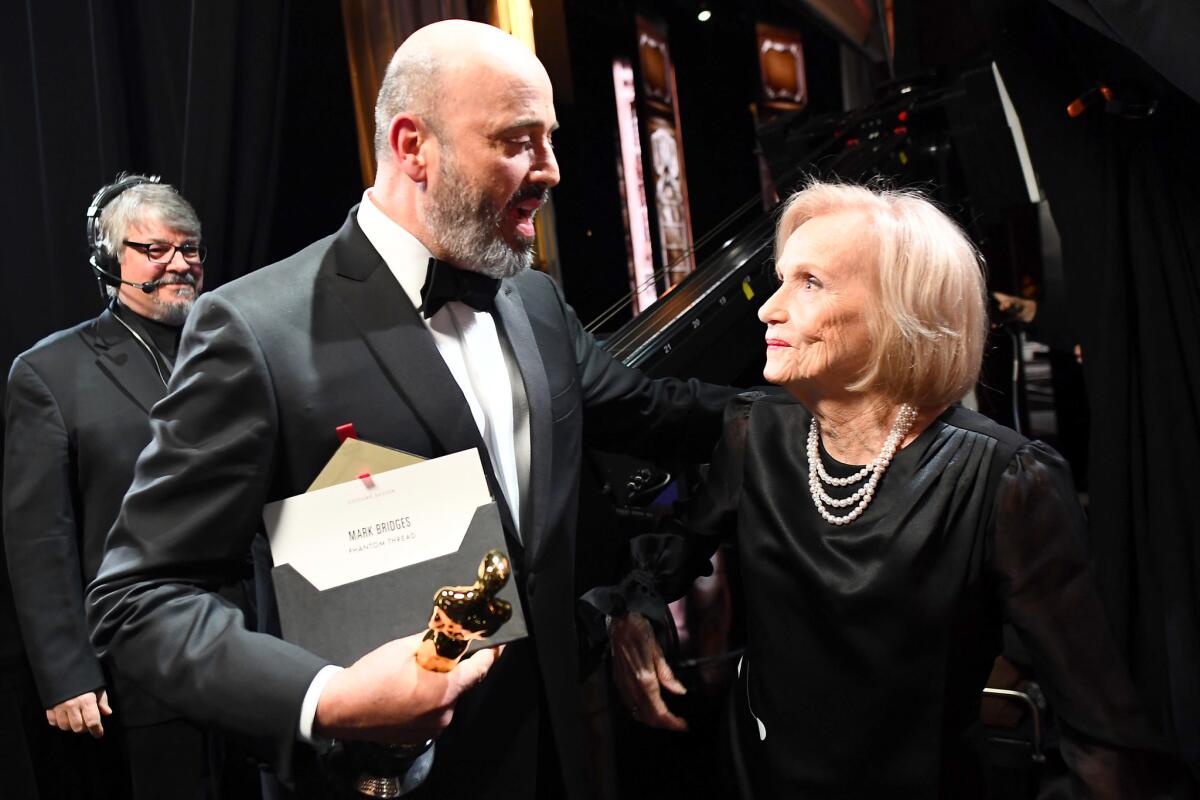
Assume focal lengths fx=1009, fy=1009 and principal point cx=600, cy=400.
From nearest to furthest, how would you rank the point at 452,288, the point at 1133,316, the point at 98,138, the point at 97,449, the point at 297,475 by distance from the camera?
the point at 297,475
the point at 452,288
the point at 1133,316
the point at 97,449
the point at 98,138

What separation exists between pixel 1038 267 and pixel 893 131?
61.5 inches

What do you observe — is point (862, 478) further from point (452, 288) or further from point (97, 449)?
point (97, 449)

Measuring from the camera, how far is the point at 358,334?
1385mm

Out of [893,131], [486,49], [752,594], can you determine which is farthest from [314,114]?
[752,594]

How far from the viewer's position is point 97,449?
252 cm

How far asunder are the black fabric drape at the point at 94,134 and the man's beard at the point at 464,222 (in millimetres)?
1711

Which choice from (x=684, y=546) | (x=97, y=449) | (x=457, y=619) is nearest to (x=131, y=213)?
(x=97, y=449)

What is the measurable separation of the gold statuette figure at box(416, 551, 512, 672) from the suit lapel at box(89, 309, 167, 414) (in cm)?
172

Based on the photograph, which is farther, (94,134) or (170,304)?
(94,134)

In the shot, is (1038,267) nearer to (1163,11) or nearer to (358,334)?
(1163,11)

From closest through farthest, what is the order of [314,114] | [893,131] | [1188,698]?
1. [1188,698]
2. [893,131]
3. [314,114]

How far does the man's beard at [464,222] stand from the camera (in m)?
1.41

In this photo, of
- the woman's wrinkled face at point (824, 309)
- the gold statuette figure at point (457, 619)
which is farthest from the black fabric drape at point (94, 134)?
the gold statuette figure at point (457, 619)

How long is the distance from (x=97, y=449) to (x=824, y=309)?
1.93m
